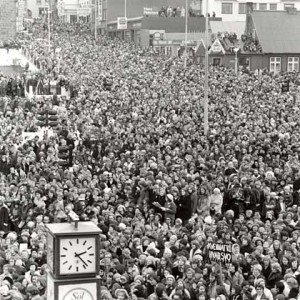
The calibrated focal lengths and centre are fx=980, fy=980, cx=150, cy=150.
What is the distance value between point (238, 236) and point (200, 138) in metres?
11.7

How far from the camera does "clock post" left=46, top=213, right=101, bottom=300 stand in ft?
28.7

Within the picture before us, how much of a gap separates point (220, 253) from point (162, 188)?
6.94m

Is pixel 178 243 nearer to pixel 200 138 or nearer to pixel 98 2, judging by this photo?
pixel 200 138

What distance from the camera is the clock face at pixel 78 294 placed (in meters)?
8.76

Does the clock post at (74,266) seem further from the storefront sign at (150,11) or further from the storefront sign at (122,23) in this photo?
the storefront sign at (150,11)

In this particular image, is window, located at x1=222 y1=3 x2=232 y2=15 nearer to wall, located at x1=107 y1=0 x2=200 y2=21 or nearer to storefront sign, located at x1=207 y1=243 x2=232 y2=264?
wall, located at x1=107 y1=0 x2=200 y2=21

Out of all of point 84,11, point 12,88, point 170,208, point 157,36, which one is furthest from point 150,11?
point 170,208

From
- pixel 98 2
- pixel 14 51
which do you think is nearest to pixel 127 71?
pixel 14 51

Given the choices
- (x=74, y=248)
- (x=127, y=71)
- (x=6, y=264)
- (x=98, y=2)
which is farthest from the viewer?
(x=98, y=2)

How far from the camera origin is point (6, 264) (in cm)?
1723

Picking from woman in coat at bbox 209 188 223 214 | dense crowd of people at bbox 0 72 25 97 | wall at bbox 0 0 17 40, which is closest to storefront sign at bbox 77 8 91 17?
wall at bbox 0 0 17 40

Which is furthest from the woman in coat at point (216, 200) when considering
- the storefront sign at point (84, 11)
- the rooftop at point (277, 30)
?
the storefront sign at point (84, 11)

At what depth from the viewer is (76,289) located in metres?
8.77

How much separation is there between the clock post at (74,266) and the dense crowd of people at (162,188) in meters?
5.41
